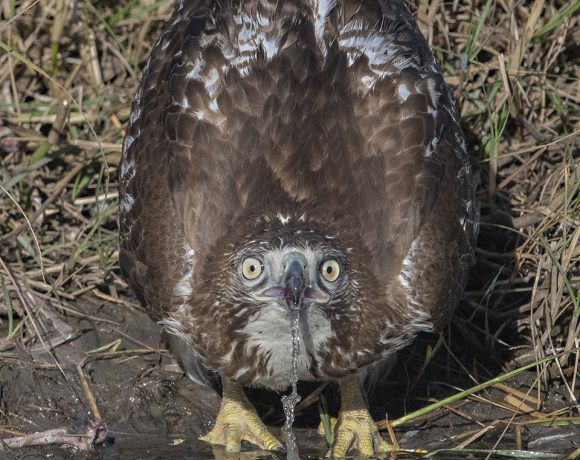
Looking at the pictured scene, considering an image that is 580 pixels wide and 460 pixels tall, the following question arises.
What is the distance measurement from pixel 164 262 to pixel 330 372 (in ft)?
3.09

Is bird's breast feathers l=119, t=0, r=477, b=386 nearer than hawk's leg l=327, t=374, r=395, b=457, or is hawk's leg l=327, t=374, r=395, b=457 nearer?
bird's breast feathers l=119, t=0, r=477, b=386

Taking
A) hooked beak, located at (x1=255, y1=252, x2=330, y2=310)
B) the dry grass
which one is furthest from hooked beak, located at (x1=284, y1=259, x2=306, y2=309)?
the dry grass

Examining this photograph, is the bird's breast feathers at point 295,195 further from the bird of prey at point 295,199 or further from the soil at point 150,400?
the soil at point 150,400

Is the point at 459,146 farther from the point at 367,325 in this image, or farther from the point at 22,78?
the point at 22,78

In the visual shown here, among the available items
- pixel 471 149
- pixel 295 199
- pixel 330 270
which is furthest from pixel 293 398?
pixel 471 149

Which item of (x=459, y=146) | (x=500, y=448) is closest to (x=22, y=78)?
(x=459, y=146)

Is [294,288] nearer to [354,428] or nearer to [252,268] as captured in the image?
[252,268]

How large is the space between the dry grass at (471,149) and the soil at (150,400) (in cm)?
14

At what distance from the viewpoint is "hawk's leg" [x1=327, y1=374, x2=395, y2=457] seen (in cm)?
626

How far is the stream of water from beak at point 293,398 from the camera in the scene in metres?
5.49

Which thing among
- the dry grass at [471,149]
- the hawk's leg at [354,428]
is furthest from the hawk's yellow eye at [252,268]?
the dry grass at [471,149]

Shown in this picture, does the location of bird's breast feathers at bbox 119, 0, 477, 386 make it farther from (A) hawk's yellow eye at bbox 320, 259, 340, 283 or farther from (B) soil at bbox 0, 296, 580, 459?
(B) soil at bbox 0, 296, 580, 459

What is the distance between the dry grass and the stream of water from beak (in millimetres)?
1333

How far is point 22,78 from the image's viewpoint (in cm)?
790
